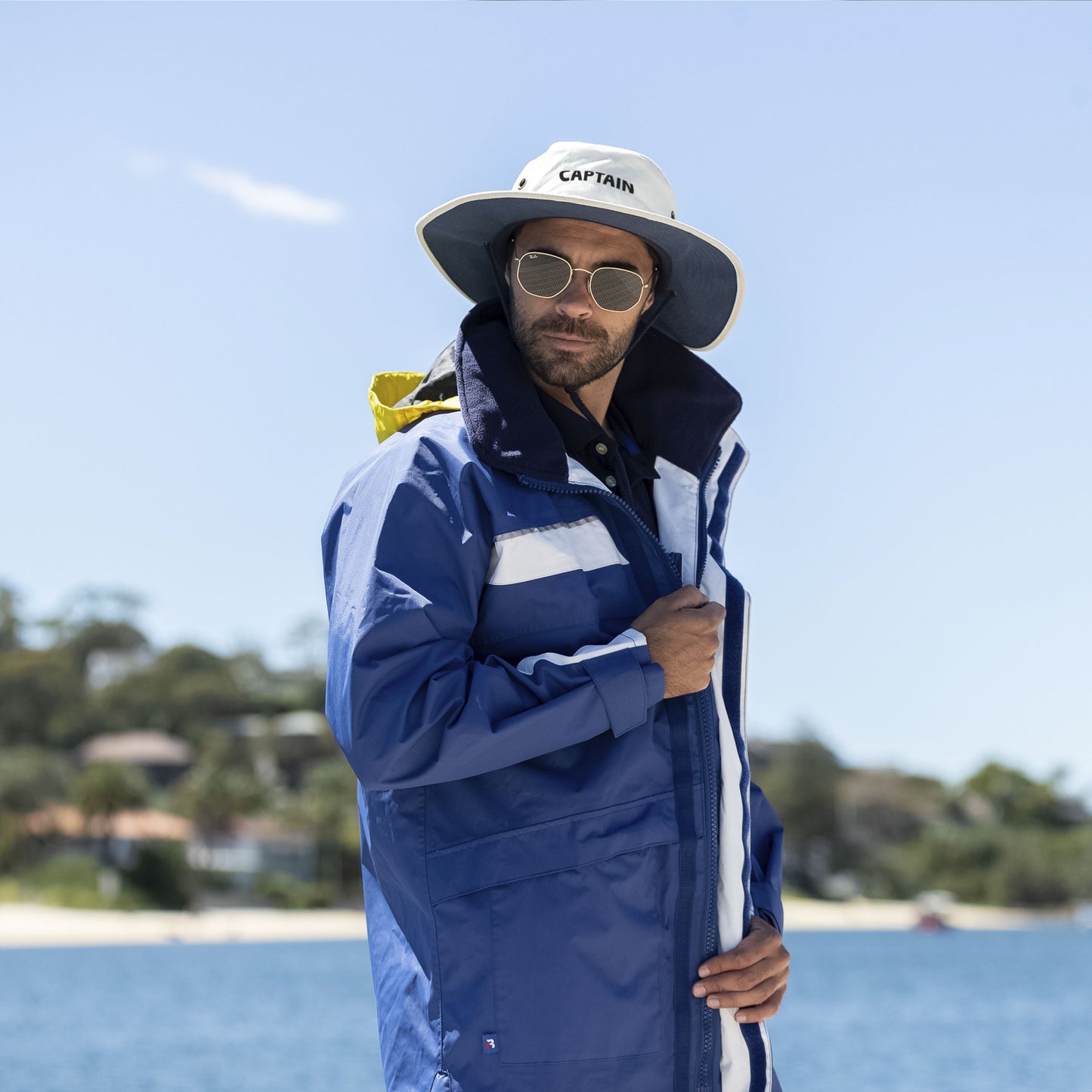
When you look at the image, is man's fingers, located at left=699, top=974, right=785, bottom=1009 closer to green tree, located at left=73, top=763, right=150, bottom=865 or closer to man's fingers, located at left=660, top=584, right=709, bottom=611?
man's fingers, located at left=660, top=584, right=709, bottom=611

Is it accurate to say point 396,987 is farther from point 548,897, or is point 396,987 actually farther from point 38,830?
point 38,830

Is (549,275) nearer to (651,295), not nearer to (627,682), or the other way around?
(651,295)

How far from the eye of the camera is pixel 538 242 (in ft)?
7.77

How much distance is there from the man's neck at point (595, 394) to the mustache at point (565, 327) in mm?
99

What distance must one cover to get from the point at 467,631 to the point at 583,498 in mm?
312

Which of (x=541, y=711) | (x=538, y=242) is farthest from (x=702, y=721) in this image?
(x=538, y=242)

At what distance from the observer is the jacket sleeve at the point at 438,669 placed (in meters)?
1.84

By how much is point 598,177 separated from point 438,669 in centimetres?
90

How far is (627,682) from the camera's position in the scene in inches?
75.2

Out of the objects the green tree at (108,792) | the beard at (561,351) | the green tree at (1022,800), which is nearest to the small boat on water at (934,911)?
the green tree at (1022,800)

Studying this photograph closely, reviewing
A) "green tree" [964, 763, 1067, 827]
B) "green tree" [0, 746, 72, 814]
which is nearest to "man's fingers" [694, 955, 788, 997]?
"green tree" [0, 746, 72, 814]

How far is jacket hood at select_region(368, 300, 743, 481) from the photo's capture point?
6.78ft

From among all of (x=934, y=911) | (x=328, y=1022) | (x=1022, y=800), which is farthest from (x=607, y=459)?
(x=1022, y=800)

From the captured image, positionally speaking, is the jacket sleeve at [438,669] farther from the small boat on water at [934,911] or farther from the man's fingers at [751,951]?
the small boat on water at [934,911]
